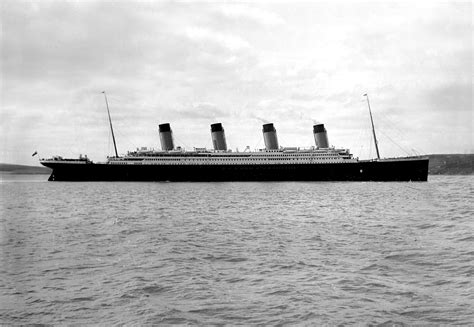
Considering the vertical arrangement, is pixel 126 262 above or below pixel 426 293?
above

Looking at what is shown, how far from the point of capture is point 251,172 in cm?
6500

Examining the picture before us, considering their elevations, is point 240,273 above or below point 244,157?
below

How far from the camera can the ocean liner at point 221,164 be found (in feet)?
208

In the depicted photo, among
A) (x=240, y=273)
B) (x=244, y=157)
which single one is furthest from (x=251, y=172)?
(x=240, y=273)

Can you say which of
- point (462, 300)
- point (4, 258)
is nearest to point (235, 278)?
point (462, 300)

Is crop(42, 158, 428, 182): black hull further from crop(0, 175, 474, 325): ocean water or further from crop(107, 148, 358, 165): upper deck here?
crop(0, 175, 474, 325): ocean water

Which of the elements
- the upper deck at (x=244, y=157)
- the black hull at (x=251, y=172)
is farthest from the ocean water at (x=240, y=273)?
the upper deck at (x=244, y=157)

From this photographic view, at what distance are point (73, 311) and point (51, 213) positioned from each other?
1615 centimetres

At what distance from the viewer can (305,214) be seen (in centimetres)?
1973

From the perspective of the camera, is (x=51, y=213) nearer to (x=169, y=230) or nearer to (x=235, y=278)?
(x=169, y=230)

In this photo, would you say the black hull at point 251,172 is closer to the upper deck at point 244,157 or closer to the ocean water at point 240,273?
the upper deck at point 244,157

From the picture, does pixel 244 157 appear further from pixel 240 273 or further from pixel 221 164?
pixel 240 273

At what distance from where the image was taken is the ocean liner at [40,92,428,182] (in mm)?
63312

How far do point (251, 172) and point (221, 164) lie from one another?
450cm
